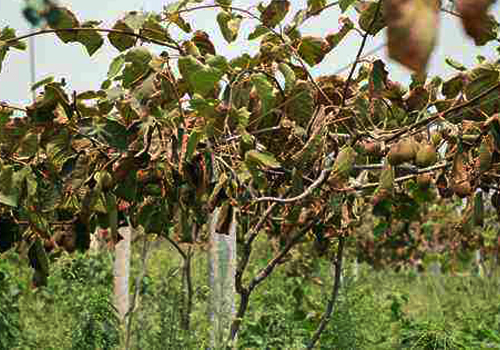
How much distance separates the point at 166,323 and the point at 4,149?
3.77 feet

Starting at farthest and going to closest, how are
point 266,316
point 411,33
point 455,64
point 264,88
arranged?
point 266,316
point 455,64
point 264,88
point 411,33

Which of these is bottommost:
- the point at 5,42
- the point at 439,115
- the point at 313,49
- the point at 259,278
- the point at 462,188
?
the point at 259,278

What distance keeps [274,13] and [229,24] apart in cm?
11

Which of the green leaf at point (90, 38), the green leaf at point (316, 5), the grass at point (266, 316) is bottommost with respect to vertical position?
the grass at point (266, 316)

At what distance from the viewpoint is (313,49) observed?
1.63 m

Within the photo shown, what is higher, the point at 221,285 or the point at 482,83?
the point at 482,83

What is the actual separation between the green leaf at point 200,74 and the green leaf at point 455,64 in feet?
2.58

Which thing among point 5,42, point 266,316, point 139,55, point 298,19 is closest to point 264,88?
point 139,55

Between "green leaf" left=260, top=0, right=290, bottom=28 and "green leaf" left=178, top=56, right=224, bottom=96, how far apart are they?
35cm

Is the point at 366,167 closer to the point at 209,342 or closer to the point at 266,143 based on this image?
the point at 266,143

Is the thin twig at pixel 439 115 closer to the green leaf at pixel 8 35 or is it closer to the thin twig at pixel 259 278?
the thin twig at pixel 259 278

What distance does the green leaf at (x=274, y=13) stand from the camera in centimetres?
156

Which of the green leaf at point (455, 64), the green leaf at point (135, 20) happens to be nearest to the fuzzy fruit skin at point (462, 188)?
the green leaf at point (455, 64)

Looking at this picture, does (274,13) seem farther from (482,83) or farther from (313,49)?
(482,83)
